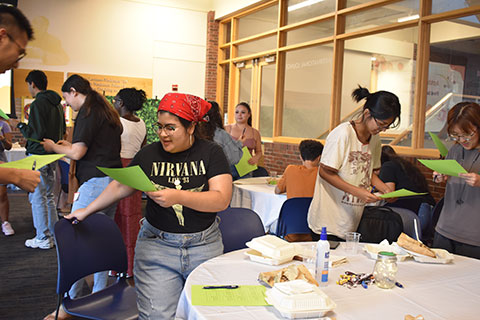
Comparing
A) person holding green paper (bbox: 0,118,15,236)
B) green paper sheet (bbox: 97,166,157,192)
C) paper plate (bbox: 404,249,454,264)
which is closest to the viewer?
green paper sheet (bbox: 97,166,157,192)

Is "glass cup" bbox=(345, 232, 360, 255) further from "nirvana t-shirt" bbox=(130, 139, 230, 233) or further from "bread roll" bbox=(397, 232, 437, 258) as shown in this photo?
"nirvana t-shirt" bbox=(130, 139, 230, 233)

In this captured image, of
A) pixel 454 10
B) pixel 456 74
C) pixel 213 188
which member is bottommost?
pixel 213 188

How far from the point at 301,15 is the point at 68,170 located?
528 centimetres

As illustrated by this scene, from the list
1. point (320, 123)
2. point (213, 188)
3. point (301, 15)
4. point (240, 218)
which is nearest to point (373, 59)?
point (320, 123)

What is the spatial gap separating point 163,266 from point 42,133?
3.06 m

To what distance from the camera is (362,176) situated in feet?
9.02

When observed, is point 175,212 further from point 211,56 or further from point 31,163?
point 211,56

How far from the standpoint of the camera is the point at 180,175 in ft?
6.73

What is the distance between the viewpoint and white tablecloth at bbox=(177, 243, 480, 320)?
5.13 feet

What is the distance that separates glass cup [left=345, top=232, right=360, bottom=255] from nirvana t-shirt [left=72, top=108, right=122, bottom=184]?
5.87 feet

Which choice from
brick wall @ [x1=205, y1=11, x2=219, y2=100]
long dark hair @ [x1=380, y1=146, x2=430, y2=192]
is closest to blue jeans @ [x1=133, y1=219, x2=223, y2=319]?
long dark hair @ [x1=380, y1=146, x2=430, y2=192]

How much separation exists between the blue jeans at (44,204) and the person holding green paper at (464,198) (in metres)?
3.99

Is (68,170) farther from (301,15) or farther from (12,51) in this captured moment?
(301,15)

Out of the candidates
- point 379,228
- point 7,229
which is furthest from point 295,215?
point 7,229
